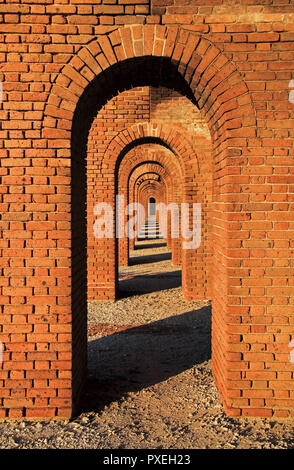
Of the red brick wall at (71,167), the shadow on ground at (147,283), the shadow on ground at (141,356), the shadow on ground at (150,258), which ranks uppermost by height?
the red brick wall at (71,167)

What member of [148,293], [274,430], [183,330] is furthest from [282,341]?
[148,293]

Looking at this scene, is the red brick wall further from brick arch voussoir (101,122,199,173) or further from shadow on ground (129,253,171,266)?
shadow on ground (129,253,171,266)

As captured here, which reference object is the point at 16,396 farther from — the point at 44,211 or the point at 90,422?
the point at 44,211

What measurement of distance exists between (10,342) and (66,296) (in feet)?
2.08

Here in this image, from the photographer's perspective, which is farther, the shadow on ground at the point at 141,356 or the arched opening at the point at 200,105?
the shadow on ground at the point at 141,356

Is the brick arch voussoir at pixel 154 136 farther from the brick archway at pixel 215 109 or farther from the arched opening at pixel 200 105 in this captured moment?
the brick archway at pixel 215 109

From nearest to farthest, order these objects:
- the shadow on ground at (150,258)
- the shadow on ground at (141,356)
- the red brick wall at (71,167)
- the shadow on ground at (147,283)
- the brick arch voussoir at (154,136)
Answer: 1. the red brick wall at (71,167)
2. the shadow on ground at (141,356)
3. the brick arch voussoir at (154,136)
4. the shadow on ground at (147,283)
5. the shadow on ground at (150,258)

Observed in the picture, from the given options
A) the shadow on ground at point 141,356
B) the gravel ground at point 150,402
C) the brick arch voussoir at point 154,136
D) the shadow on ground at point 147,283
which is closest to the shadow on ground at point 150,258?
the shadow on ground at point 147,283

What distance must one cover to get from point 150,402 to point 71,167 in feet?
7.80

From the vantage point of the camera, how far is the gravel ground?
9.74ft

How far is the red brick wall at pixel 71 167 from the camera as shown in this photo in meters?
3.22

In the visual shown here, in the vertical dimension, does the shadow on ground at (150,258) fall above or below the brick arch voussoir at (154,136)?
below

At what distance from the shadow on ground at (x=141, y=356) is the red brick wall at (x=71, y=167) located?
0.69 m

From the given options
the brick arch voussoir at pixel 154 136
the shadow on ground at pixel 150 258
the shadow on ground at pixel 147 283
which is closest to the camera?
the brick arch voussoir at pixel 154 136
